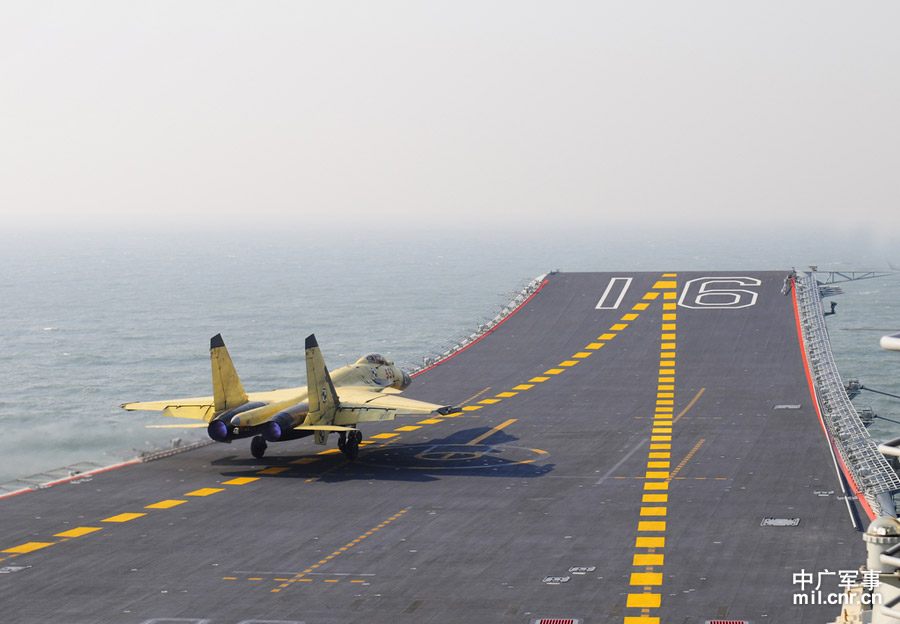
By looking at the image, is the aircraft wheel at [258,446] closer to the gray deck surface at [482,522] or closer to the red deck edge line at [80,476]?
the gray deck surface at [482,522]

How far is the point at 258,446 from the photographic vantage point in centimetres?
5675

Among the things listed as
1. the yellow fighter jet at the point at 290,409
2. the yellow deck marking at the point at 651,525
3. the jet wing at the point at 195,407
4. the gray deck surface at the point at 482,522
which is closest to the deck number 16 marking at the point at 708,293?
the gray deck surface at the point at 482,522

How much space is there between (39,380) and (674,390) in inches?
3193

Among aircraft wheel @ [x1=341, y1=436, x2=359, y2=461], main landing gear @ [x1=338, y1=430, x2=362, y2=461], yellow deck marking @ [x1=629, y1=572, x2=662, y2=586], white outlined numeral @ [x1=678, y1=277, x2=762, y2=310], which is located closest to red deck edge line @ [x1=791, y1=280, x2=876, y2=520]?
white outlined numeral @ [x1=678, y1=277, x2=762, y2=310]

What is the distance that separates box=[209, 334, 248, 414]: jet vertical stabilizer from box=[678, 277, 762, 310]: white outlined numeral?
52.6m

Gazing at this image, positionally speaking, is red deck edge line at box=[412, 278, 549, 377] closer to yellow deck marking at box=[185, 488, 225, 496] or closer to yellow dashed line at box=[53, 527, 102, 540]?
yellow deck marking at box=[185, 488, 225, 496]

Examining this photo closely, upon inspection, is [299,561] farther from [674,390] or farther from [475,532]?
[674,390]

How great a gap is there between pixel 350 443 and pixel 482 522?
1345cm

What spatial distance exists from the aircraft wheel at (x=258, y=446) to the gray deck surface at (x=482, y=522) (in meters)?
0.68

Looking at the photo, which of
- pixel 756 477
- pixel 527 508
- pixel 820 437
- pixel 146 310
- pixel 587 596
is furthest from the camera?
pixel 146 310

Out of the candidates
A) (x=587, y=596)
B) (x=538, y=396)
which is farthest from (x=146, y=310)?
(x=587, y=596)

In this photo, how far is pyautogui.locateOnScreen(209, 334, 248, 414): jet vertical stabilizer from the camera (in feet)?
179

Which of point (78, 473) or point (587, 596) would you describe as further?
point (78, 473)

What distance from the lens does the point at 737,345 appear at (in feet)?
274
